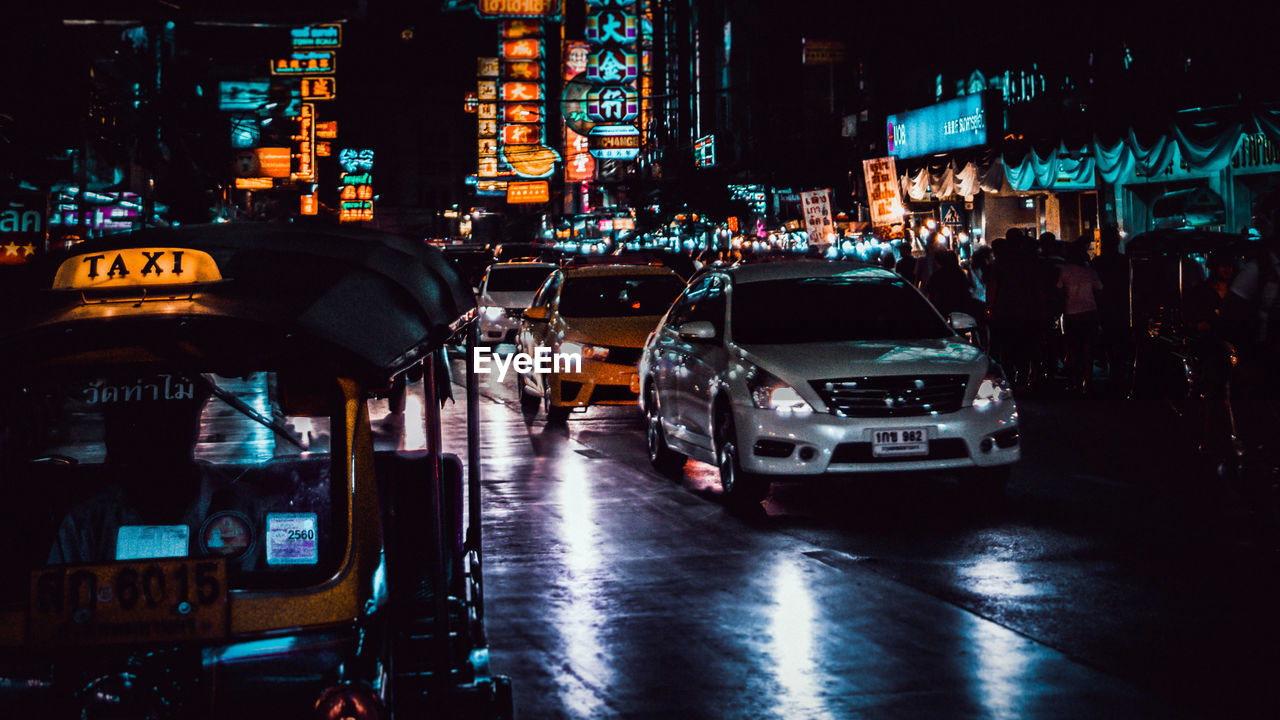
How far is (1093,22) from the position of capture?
25.3 metres

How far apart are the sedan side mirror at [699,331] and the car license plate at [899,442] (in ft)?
5.79

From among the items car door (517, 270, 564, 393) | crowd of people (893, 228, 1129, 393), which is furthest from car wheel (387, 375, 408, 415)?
crowd of people (893, 228, 1129, 393)

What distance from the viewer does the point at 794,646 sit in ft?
22.0

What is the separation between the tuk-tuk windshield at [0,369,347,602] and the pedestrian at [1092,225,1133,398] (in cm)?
1483

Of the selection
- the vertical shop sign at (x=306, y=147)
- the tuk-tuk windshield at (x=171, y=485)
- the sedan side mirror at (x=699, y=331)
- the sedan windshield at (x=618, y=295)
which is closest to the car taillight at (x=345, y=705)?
the tuk-tuk windshield at (x=171, y=485)

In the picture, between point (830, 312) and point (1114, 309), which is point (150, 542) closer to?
point (830, 312)

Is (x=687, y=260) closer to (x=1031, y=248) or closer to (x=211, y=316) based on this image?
(x=1031, y=248)

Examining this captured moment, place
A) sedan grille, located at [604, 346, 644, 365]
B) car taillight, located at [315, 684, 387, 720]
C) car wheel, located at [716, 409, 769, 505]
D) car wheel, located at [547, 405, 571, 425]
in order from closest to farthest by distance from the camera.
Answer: car taillight, located at [315, 684, 387, 720] → car wheel, located at [716, 409, 769, 505] → sedan grille, located at [604, 346, 644, 365] → car wheel, located at [547, 405, 571, 425]

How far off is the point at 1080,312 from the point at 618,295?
554 centimetres

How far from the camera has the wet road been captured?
5.95 meters

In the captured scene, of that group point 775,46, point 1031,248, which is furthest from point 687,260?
point 775,46

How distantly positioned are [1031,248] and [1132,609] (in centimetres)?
1156

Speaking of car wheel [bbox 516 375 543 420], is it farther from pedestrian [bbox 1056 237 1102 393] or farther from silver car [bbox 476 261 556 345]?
silver car [bbox 476 261 556 345]

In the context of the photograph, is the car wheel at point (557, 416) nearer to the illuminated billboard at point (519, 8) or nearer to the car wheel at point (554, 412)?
the car wheel at point (554, 412)
